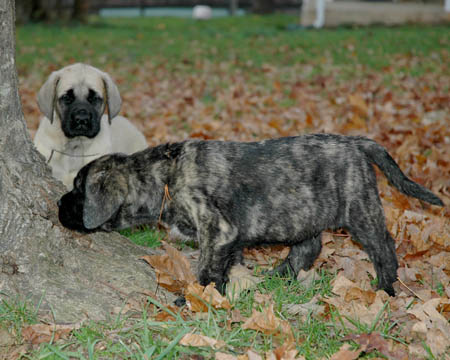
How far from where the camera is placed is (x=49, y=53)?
1697cm

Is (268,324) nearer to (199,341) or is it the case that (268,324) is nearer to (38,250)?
(199,341)

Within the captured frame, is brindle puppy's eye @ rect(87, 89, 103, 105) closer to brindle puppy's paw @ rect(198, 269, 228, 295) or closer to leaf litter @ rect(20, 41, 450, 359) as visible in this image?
leaf litter @ rect(20, 41, 450, 359)

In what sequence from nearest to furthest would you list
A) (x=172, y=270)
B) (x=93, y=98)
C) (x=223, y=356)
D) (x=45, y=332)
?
(x=223, y=356) < (x=45, y=332) < (x=172, y=270) < (x=93, y=98)

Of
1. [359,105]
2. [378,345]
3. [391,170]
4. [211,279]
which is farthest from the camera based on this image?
[359,105]

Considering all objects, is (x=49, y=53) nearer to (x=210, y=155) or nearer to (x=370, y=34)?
(x=370, y=34)

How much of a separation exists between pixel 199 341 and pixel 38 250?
1.35 metres

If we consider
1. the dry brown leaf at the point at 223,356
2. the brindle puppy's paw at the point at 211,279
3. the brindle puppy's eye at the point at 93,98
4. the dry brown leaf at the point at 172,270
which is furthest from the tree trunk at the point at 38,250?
the brindle puppy's eye at the point at 93,98

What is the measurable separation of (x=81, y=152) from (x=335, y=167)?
255 centimetres

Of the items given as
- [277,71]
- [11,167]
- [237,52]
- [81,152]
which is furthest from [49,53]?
[11,167]

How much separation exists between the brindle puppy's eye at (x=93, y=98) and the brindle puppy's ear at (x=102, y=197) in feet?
5.26

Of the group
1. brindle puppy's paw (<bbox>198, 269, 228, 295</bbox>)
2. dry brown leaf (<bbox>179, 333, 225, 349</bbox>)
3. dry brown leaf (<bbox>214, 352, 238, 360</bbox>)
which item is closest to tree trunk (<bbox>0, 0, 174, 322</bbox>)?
brindle puppy's paw (<bbox>198, 269, 228, 295</bbox>)

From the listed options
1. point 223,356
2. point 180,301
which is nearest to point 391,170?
point 180,301

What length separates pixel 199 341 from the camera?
3.26m

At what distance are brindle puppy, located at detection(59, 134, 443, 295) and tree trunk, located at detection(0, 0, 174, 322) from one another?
0.58 feet
